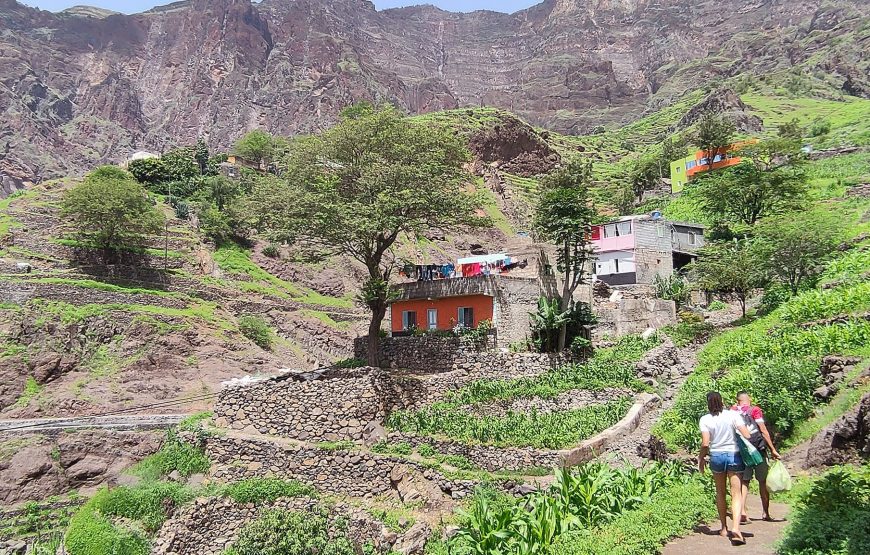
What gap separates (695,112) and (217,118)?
95111 millimetres

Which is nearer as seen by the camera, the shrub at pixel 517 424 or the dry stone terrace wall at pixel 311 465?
the shrub at pixel 517 424

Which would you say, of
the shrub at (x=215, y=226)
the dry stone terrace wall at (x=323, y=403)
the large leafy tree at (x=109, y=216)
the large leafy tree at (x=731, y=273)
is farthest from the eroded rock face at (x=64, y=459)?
the shrub at (x=215, y=226)

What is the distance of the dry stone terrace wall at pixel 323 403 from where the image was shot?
687 inches

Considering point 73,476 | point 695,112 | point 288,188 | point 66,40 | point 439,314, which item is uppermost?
point 66,40

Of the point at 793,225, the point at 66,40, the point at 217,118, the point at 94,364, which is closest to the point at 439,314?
the point at 793,225

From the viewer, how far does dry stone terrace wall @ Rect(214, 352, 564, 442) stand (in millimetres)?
17438

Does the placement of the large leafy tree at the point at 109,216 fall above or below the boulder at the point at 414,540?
above

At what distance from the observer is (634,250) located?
30250 mm

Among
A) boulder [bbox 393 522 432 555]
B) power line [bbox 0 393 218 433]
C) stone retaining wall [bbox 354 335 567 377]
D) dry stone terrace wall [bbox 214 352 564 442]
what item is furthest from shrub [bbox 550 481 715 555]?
power line [bbox 0 393 218 433]

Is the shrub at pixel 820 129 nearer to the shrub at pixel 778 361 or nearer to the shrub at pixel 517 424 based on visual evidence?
the shrub at pixel 778 361

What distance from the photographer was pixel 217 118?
5054 inches

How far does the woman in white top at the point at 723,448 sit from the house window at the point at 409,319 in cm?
1583

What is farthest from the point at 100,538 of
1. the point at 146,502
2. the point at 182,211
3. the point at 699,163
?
the point at 699,163

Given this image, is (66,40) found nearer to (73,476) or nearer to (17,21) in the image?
(17,21)
